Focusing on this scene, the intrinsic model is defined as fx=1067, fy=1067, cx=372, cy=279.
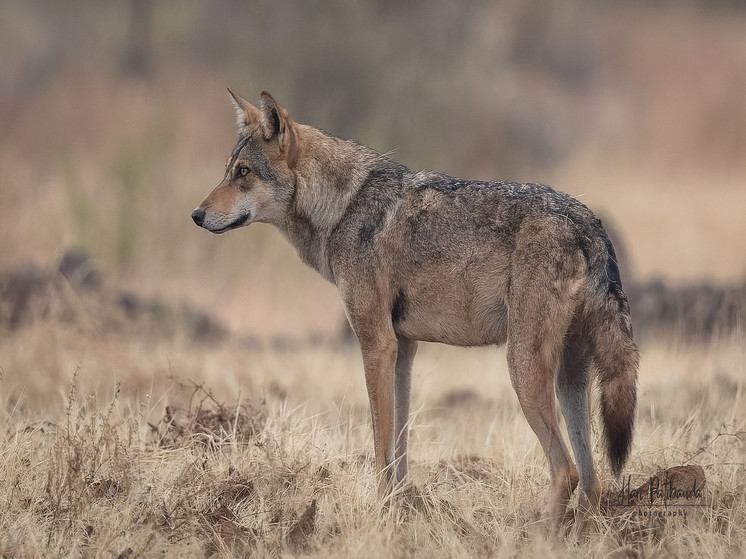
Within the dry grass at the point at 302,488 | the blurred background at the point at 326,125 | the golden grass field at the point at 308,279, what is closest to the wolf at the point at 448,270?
the dry grass at the point at 302,488

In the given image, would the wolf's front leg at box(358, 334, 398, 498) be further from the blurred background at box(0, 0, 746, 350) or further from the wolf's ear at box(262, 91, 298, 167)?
the blurred background at box(0, 0, 746, 350)

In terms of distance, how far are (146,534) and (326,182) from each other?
260 centimetres

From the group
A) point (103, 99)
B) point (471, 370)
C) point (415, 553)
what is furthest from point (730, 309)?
point (103, 99)

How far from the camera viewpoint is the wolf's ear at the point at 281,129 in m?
6.92

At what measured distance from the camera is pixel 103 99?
32844mm

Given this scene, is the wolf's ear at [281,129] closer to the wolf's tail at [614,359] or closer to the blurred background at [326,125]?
the wolf's tail at [614,359]

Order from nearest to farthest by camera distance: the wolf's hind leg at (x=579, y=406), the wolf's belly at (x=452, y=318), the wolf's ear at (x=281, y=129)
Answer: the wolf's belly at (x=452, y=318) → the wolf's hind leg at (x=579, y=406) → the wolf's ear at (x=281, y=129)

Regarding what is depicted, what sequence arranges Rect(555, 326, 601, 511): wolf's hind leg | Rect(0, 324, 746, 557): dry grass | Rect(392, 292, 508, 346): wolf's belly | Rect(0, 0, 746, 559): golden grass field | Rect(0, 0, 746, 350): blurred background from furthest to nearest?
Rect(0, 0, 746, 350): blurred background < Rect(555, 326, 601, 511): wolf's hind leg < Rect(392, 292, 508, 346): wolf's belly < Rect(0, 0, 746, 559): golden grass field < Rect(0, 324, 746, 557): dry grass

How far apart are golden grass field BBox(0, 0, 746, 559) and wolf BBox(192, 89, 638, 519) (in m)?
0.48

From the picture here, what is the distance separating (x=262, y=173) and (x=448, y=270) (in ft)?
4.81

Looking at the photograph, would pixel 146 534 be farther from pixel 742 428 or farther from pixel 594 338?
pixel 742 428

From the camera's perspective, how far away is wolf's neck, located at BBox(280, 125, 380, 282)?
6973 mm

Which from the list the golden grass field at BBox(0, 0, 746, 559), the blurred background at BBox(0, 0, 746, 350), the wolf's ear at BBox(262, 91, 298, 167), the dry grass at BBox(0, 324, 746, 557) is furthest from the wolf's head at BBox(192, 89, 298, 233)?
the blurred background at BBox(0, 0, 746, 350)

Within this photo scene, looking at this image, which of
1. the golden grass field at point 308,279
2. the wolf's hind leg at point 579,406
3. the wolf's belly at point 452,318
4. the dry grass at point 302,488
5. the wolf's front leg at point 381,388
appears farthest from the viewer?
the wolf's front leg at point 381,388
